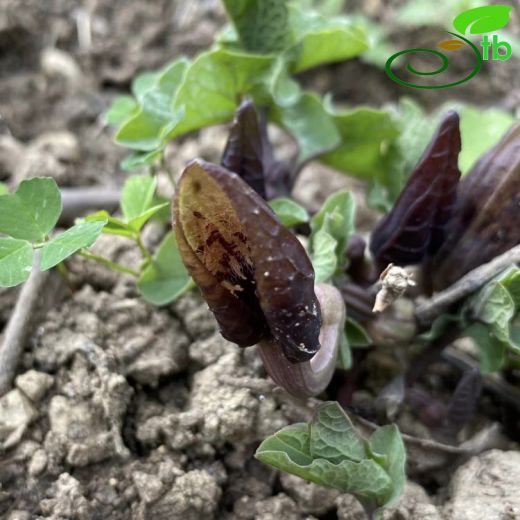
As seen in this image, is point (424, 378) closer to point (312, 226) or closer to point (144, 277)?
point (312, 226)

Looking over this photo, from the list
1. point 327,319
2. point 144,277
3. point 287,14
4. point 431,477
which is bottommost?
point 431,477

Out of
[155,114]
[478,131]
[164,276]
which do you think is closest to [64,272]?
[164,276]

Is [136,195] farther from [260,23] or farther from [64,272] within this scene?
[260,23]

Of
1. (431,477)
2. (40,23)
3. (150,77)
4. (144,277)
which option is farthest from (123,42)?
(431,477)

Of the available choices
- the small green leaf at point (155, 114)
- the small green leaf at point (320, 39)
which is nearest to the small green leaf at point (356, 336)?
the small green leaf at point (155, 114)

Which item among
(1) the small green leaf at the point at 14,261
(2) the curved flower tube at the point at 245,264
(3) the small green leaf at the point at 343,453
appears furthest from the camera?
(1) the small green leaf at the point at 14,261

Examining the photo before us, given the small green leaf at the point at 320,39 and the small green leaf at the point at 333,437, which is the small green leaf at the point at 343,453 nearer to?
the small green leaf at the point at 333,437
